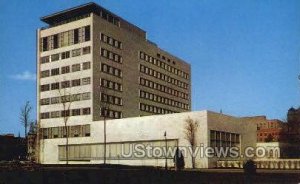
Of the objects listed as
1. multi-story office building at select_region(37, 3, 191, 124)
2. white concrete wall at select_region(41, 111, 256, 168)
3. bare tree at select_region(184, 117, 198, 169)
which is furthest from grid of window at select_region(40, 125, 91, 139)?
bare tree at select_region(184, 117, 198, 169)

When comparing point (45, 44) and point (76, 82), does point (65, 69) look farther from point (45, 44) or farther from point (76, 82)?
point (45, 44)

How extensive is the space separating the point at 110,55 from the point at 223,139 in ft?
92.4

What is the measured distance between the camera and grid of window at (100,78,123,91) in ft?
260

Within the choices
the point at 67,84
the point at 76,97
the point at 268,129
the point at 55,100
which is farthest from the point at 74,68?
the point at 268,129

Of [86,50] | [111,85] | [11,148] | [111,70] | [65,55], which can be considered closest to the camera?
[86,50]

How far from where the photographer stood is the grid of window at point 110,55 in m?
79.9

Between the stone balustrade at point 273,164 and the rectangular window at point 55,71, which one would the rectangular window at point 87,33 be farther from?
the stone balustrade at point 273,164

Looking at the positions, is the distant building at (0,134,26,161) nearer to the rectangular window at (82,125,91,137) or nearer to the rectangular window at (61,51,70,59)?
the rectangular window at (61,51,70,59)

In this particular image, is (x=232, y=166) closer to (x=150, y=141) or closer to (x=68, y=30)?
(x=150, y=141)

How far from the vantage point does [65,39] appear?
271 ft

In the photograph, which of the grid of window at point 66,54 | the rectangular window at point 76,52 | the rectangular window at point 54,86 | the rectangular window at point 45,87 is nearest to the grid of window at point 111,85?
the grid of window at point 66,54

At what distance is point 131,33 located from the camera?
89.8m

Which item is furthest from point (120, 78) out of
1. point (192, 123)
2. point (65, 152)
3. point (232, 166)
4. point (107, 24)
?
point (232, 166)

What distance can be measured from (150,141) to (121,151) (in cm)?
667
